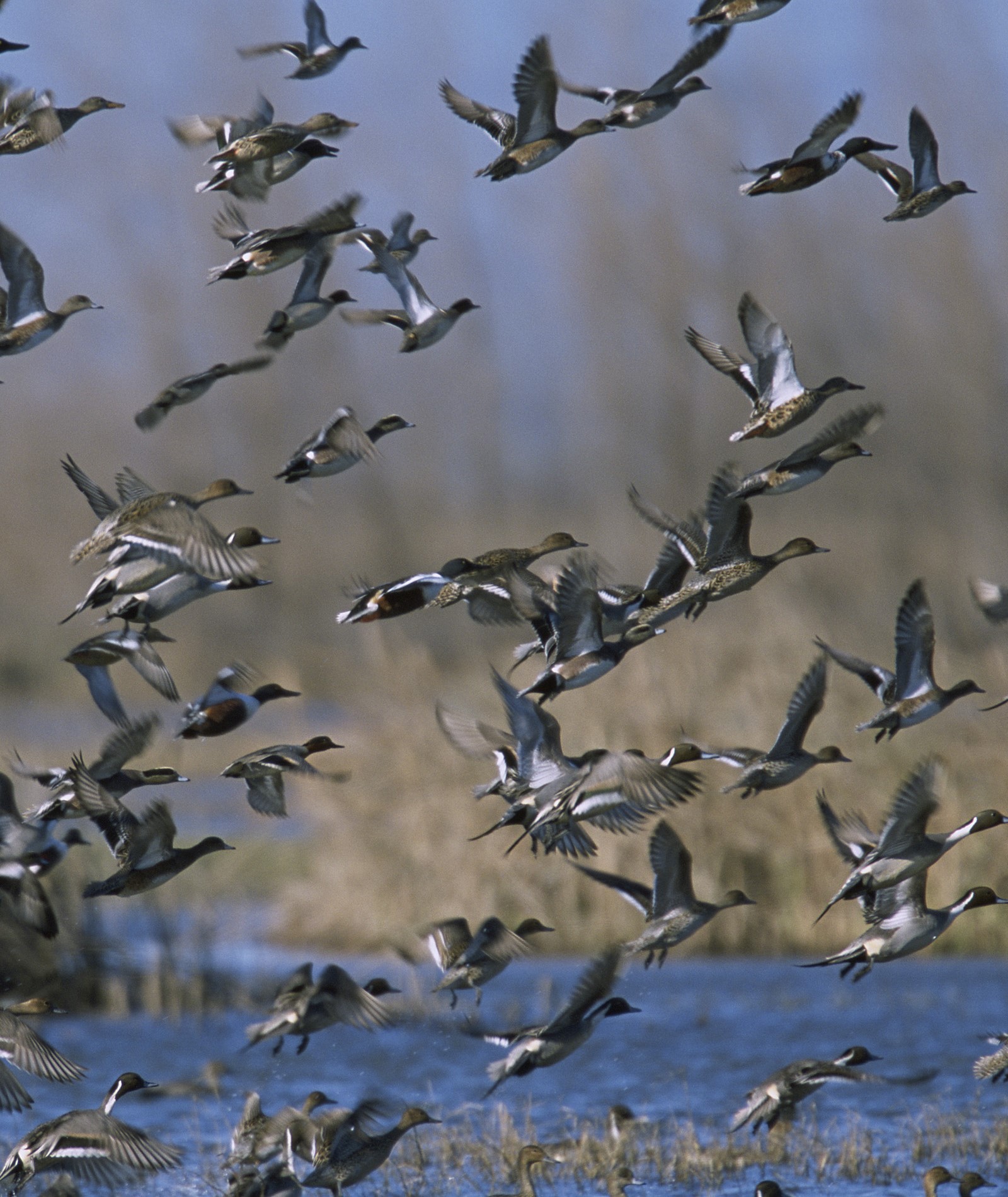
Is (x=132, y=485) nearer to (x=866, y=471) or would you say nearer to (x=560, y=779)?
(x=560, y=779)

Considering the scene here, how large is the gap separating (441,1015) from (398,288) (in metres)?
6.10

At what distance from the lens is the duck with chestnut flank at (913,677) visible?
7156mm

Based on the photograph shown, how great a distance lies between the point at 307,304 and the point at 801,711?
9.31 ft

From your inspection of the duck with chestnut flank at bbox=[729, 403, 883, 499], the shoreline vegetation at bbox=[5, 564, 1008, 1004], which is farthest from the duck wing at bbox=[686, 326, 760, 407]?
the shoreline vegetation at bbox=[5, 564, 1008, 1004]

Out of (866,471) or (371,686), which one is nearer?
(371,686)

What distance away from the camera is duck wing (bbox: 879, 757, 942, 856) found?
6531 mm

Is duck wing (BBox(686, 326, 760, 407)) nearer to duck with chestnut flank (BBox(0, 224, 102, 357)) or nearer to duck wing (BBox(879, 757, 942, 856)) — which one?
duck wing (BBox(879, 757, 942, 856))

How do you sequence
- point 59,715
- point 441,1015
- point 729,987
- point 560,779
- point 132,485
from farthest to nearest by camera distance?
point 59,715
point 729,987
point 441,1015
point 132,485
point 560,779

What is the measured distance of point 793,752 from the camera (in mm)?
7457

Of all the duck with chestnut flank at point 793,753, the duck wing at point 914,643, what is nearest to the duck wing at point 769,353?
the duck wing at point 914,643

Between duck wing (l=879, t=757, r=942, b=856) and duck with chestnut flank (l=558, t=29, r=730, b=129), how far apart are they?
3119 millimetres

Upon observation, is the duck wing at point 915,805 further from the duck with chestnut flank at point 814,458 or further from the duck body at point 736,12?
the duck body at point 736,12

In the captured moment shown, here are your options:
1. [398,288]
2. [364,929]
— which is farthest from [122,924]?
[398,288]

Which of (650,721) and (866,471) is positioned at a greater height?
(650,721)
